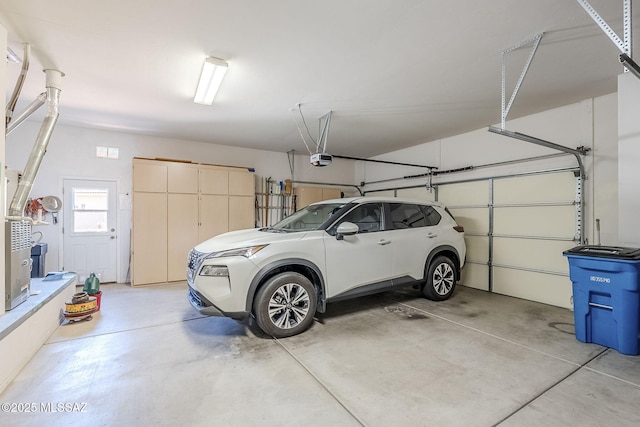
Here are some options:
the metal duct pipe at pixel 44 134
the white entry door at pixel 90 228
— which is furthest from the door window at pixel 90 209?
the metal duct pipe at pixel 44 134

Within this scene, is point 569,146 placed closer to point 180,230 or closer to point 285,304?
point 285,304

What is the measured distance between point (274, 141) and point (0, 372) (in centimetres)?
519

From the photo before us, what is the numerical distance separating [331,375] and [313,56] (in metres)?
3.03

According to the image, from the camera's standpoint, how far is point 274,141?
629 centimetres

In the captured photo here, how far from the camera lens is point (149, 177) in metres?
5.47

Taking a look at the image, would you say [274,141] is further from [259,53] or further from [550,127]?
[550,127]

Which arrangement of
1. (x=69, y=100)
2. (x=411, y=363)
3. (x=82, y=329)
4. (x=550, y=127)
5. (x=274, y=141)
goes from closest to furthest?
(x=411, y=363) < (x=82, y=329) < (x=69, y=100) < (x=550, y=127) < (x=274, y=141)

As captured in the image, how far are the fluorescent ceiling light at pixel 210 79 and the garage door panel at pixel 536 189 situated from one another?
4814 millimetres

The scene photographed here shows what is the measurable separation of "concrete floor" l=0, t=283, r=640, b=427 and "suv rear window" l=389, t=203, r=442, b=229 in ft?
4.32

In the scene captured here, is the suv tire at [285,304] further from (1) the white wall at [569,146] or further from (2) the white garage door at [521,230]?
(1) the white wall at [569,146]

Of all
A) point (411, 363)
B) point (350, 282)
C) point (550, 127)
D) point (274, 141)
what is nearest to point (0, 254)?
point (350, 282)

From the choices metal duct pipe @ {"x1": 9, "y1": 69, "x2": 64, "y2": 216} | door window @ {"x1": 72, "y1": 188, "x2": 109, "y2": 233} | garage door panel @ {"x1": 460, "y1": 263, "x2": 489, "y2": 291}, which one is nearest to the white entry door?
door window @ {"x1": 72, "y1": 188, "x2": 109, "y2": 233}

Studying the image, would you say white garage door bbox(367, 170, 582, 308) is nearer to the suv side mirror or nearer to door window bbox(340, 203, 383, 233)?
door window bbox(340, 203, 383, 233)

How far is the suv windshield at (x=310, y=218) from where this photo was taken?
3.78 metres
